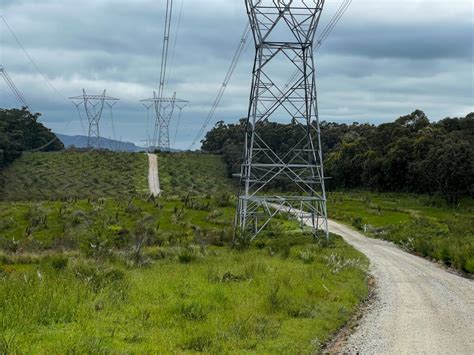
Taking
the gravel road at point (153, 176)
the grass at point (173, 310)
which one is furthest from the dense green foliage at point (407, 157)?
the grass at point (173, 310)

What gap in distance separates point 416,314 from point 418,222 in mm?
26624

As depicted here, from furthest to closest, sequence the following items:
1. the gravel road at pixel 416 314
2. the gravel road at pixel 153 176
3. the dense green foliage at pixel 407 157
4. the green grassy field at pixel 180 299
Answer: the gravel road at pixel 153 176, the dense green foliage at pixel 407 157, the gravel road at pixel 416 314, the green grassy field at pixel 180 299

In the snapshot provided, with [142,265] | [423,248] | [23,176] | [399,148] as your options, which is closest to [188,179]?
[23,176]

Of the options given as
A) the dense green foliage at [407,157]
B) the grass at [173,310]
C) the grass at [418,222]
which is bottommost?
the grass at [418,222]

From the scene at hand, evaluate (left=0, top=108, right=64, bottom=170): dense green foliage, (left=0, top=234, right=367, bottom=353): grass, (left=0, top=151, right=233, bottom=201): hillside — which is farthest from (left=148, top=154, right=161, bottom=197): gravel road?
(left=0, top=234, right=367, bottom=353): grass

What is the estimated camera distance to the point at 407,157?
6681 cm

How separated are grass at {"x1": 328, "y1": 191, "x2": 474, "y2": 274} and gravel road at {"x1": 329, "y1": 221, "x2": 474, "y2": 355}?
1986 millimetres

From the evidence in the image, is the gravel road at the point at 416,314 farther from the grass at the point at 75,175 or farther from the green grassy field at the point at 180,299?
the grass at the point at 75,175

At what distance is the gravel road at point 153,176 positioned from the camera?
75750 mm

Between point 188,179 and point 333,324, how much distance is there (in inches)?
2946

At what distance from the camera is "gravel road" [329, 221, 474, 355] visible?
10625 mm

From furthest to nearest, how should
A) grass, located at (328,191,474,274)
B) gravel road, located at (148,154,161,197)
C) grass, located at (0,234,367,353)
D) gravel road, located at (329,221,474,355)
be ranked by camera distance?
gravel road, located at (148,154,161,197) < grass, located at (328,191,474,274) < gravel road, located at (329,221,474,355) < grass, located at (0,234,367,353)

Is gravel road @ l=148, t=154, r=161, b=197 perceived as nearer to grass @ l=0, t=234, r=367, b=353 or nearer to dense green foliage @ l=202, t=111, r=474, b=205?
dense green foliage @ l=202, t=111, r=474, b=205

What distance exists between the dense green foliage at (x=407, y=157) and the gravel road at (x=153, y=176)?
13.0 metres
